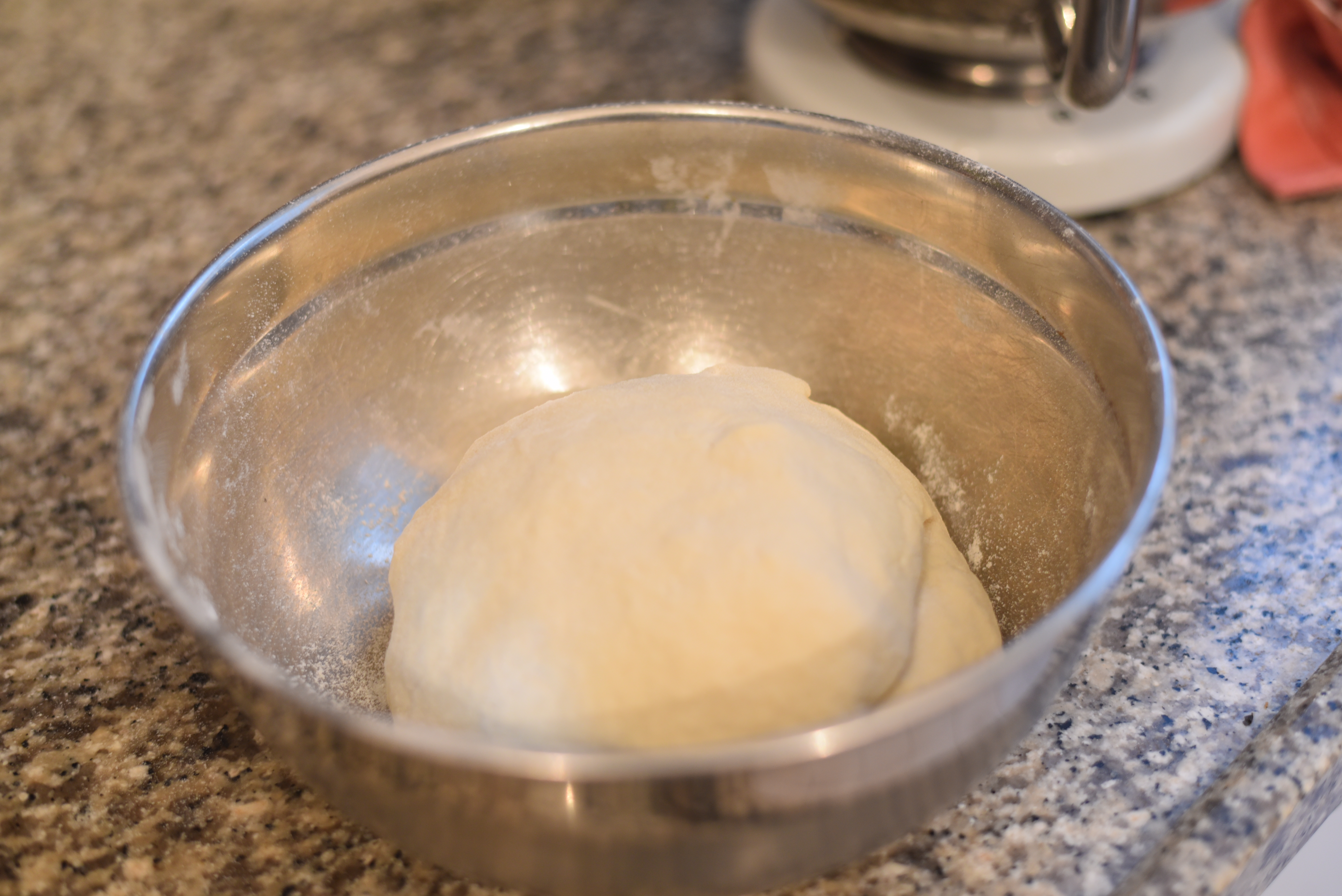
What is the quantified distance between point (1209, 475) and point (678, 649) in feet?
1.54

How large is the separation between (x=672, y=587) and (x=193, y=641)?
1.11 feet

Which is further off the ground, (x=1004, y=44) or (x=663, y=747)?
(x=1004, y=44)

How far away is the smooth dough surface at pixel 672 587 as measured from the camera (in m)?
0.49

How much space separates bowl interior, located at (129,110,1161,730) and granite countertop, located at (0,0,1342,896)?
0.09 m

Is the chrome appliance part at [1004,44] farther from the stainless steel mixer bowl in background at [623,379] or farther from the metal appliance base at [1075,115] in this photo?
the stainless steel mixer bowl in background at [623,379]

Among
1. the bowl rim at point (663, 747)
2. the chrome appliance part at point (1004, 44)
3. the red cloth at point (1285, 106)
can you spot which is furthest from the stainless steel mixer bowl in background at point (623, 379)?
the red cloth at point (1285, 106)

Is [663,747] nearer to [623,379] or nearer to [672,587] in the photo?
[672,587]

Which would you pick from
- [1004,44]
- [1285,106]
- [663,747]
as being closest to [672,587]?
→ [663,747]

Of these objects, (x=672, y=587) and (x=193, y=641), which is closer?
(x=672, y=587)

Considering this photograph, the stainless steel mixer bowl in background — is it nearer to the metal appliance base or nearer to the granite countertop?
the granite countertop

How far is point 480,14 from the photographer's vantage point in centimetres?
134

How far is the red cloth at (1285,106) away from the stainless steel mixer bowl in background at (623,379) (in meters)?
0.56

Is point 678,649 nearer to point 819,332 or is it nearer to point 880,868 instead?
point 880,868

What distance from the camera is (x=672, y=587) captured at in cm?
51
